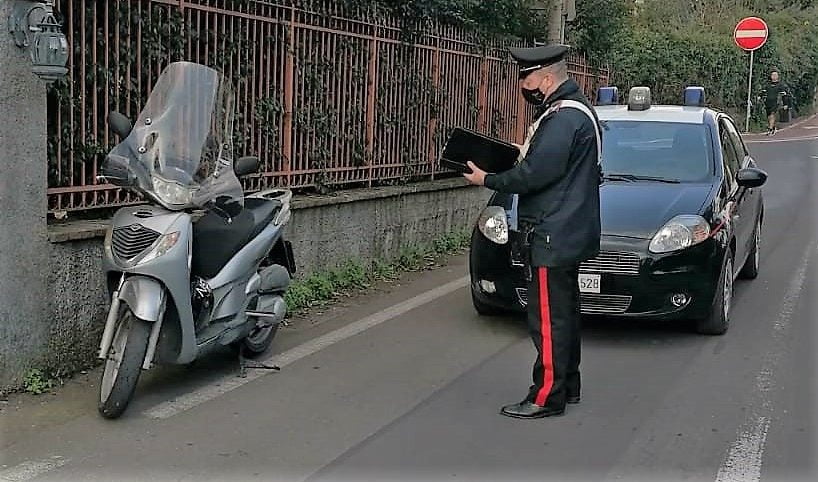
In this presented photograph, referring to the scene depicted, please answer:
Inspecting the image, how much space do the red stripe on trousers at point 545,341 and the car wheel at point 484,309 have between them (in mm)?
2188

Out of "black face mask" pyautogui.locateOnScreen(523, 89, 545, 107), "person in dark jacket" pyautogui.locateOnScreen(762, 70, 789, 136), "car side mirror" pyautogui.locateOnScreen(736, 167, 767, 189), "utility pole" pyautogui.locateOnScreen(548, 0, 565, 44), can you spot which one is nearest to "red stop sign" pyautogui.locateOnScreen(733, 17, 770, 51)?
"person in dark jacket" pyautogui.locateOnScreen(762, 70, 789, 136)

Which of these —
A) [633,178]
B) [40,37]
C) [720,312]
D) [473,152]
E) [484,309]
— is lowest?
[484,309]

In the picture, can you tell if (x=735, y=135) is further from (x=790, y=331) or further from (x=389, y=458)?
(x=389, y=458)

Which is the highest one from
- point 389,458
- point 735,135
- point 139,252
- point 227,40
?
point 227,40

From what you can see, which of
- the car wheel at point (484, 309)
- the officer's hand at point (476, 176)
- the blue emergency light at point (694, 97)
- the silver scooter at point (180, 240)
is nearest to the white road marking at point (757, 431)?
the officer's hand at point (476, 176)

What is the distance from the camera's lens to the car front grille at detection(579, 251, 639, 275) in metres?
6.99

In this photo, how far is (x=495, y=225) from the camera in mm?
7426

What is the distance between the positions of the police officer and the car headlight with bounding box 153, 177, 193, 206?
1.60m

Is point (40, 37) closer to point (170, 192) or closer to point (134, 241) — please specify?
point (170, 192)

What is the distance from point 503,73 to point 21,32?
8.64 m

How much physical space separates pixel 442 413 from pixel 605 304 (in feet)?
6.32

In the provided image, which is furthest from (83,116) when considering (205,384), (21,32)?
(205,384)

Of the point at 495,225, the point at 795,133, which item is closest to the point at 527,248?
the point at 495,225

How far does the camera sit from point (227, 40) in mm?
7734
